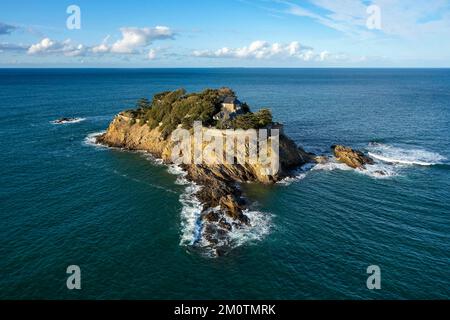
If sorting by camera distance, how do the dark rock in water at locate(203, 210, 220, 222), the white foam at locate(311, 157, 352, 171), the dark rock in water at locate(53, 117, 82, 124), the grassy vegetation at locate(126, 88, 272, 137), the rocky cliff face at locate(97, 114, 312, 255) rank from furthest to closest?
the dark rock in water at locate(53, 117, 82, 124), the grassy vegetation at locate(126, 88, 272, 137), the white foam at locate(311, 157, 352, 171), the dark rock in water at locate(203, 210, 220, 222), the rocky cliff face at locate(97, 114, 312, 255)

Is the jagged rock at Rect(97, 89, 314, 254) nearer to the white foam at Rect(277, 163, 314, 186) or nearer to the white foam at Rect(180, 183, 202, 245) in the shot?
the white foam at Rect(180, 183, 202, 245)

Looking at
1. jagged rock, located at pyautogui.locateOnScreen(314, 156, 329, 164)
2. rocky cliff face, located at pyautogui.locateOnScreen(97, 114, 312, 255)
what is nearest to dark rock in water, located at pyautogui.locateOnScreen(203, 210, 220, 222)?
rocky cliff face, located at pyautogui.locateOnScreen(97, 114, 312, 255)

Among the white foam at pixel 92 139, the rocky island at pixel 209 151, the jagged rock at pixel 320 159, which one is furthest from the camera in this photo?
the white foam at pixel 92 139

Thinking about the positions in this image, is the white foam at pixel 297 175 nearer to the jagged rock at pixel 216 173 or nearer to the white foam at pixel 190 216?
the jagged rock at pixel 216 173

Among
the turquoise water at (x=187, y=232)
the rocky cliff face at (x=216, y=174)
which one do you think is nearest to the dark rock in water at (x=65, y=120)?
the turquoise water at (x=187, y=232)

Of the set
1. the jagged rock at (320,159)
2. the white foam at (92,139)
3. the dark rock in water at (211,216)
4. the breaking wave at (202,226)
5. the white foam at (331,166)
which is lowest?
the breaking wave at (202,226)

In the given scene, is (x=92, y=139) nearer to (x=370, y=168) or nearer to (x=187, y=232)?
(x=187, y=232)
